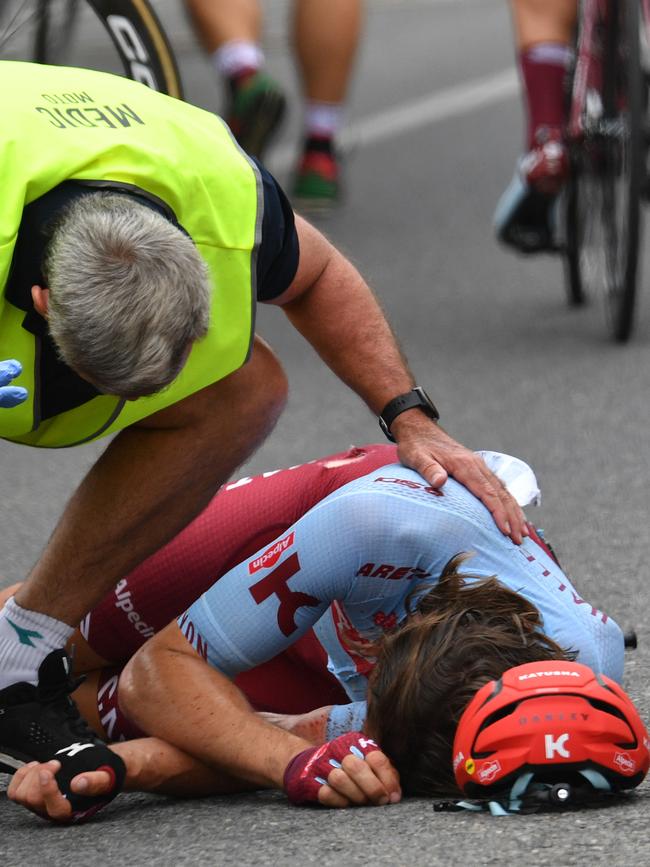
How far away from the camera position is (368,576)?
3.17 meters

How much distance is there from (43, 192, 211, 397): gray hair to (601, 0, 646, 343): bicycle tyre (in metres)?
3.13

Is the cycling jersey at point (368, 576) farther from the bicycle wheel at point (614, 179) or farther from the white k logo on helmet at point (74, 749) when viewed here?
the bicycle wheel at point (614, 179)

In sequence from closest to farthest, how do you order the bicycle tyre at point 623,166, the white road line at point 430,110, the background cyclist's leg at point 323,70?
the bicycle tyre at point 623,166, the background cyclist's leg at point 323,70, the white road line at point 430,110

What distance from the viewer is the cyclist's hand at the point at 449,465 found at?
10.9ft

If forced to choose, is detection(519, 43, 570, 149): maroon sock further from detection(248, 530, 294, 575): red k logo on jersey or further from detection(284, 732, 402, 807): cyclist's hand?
detection(284, 732, 402, 807): cyclist's hand

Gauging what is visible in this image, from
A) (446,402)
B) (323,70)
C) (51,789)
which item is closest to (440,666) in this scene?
(51,789)

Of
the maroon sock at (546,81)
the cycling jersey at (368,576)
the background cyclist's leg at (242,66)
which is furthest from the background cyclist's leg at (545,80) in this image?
the cycling jersey at (368,576)

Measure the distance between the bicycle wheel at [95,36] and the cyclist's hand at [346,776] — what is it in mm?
2301

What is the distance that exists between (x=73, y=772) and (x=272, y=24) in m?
11.3

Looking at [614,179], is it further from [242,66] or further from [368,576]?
[368,576]

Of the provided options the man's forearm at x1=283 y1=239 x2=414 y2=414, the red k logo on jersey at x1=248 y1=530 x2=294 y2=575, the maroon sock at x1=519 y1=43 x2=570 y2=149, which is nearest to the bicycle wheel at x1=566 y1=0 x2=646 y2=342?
the maroon sock at x1=519 y1=43 x2=570 y2=149

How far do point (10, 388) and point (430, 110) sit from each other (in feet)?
28.1

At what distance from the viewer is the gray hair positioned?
9.45 feet

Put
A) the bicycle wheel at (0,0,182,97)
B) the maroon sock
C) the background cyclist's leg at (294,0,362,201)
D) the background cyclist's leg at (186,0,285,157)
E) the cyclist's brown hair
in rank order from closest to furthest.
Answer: the cyclist's brown hair < the bicycle wheel at (0,0,182,97) < the maroon sock < the background cyclist's leg at (186,0,285,157) < the background cyclist's leg at (294,0,362,201)
